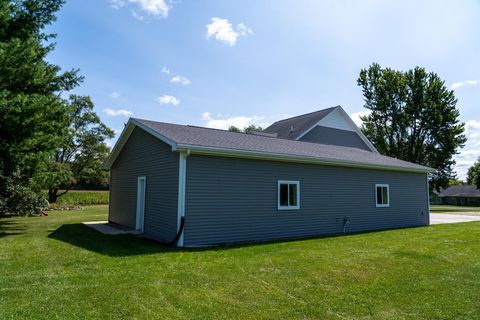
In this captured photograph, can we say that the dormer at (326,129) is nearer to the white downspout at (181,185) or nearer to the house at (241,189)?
the house at (241,189)

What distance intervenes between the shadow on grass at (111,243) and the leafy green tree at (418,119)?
105ft

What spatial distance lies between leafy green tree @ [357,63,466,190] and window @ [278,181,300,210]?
91.3ft

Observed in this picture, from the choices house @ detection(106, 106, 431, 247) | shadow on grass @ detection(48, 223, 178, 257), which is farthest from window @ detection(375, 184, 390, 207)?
shadow on grass @ detection(48, 223, 178, 257)

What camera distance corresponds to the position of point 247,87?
1784 centimetres

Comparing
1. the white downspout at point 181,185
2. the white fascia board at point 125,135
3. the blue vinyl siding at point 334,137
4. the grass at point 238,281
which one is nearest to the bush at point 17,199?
the white fascia board at point 125,135

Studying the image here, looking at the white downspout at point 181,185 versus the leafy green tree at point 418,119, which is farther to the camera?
the leafy green tree at point 418,119

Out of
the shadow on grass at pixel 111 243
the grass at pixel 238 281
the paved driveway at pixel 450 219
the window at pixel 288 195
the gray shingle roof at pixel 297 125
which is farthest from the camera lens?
the gray shingle roof at pixel 297 125

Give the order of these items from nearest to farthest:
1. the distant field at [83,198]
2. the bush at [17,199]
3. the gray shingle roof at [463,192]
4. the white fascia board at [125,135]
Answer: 1. the white fascia board at [125,135]
2. the bush at [17,199]
3. the distant field at [83,198]
4. the gray shingle roof at [463,192]

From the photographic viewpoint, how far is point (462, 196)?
58.9 m

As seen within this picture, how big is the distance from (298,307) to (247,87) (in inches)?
576

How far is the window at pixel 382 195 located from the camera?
45.4 ft

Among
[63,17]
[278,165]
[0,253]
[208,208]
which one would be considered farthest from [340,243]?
[63,17]

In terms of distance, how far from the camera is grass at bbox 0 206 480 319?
170 inches

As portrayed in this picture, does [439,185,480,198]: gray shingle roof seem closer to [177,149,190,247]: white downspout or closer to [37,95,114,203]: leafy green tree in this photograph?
[37,95,114,203]: leafy green tree
